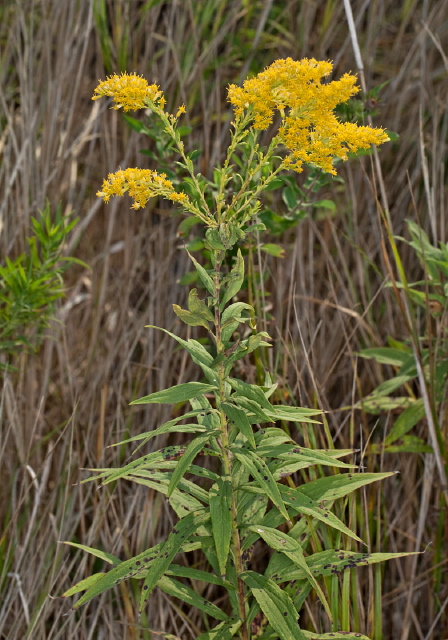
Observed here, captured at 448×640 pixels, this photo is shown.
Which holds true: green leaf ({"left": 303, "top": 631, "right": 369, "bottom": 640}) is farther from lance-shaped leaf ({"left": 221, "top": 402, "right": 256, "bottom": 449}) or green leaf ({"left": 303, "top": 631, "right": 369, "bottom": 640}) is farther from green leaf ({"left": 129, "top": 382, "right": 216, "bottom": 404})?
green leaf ({"left": 129, "top": 382, "right": 216, "bottom": 404})

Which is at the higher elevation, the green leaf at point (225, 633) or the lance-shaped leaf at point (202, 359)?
the lance-shaped leaf at point (202, 359)

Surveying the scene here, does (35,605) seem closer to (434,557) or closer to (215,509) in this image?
(215,509)

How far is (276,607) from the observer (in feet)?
4.11

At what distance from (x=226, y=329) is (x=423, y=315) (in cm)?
122

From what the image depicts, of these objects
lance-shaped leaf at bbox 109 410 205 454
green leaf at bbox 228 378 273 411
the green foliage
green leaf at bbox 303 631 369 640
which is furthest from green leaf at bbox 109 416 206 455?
the green foliage

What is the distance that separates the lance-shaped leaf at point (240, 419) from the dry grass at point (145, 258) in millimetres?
674

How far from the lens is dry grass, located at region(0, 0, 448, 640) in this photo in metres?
1.92

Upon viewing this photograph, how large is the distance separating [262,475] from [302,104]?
640mm

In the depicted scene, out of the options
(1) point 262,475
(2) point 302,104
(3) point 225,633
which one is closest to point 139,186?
(2) point 302,104

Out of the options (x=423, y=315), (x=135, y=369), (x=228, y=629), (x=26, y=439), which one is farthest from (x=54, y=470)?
(x=423, y=315)

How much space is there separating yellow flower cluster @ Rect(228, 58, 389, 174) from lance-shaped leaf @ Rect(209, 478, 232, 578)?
1.92 feet

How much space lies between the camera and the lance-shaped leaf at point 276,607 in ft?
4.03

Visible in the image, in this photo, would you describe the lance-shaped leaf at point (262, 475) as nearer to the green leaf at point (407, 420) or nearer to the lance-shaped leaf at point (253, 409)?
the lance-shaped leaf at point (253, 409)

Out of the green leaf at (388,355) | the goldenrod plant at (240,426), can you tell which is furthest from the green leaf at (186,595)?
the green leaf at (388,355)
